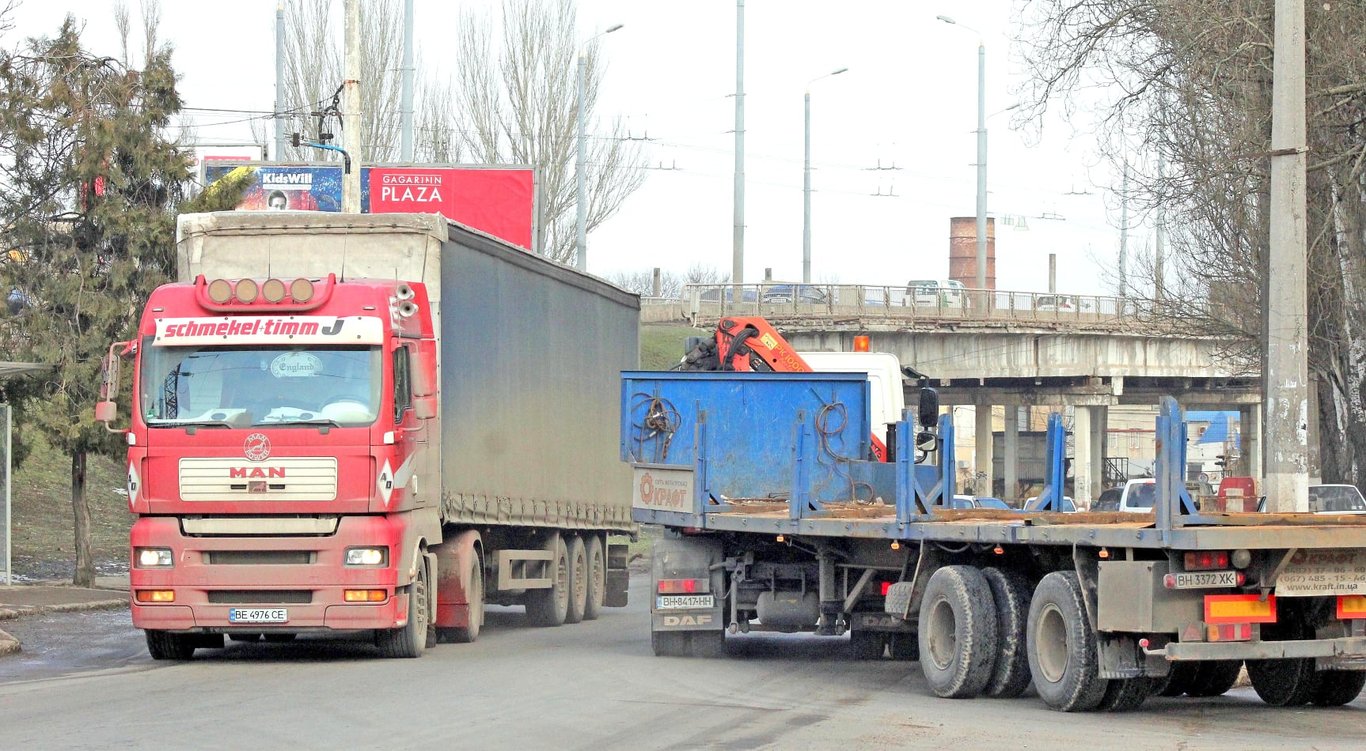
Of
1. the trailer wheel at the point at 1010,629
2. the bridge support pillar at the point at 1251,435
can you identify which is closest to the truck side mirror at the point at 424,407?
the trailer wheel at the point at 1010,629

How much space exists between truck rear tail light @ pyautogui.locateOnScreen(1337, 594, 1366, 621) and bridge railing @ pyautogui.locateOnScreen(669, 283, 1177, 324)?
36.2 metres

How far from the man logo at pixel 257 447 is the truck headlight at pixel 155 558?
1040 millimetres

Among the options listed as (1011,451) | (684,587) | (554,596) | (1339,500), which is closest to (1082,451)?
(1011,451)

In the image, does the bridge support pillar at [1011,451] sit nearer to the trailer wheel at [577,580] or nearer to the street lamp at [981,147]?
the street lamp at [981,147]

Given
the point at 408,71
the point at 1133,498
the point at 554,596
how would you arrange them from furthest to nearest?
the point at 408,71 < the point at 1133,498 < the point at 554,596

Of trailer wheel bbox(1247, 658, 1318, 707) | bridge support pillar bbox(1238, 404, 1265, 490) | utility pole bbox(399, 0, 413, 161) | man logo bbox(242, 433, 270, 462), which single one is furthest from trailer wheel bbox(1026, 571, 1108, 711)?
bridge support pillar bbox(1238, 404, 1265, 490)

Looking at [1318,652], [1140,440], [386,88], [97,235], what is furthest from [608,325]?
[1140,440]

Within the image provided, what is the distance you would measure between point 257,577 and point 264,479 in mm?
797

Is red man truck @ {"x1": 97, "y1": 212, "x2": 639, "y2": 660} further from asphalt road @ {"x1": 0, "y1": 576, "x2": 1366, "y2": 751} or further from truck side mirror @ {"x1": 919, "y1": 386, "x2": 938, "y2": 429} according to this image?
truck side mirror @ {"x1": 919, "y1": 386, "x2": 938, "y2": 429}

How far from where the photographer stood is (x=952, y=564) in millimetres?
12484

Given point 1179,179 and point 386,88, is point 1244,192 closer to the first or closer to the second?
point 1179,179

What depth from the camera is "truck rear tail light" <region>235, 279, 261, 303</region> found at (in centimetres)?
1398

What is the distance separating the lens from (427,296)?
49.5 ft

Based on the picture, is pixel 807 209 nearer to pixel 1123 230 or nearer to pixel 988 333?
pixel 988 333
